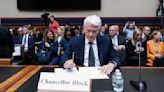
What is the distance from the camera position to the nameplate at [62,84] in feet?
6.22

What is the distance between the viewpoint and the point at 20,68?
2816 mm

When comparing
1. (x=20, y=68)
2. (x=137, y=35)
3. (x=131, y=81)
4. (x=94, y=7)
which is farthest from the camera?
(x=94, y=7)

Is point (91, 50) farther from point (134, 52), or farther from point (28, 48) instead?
point (28, 48)

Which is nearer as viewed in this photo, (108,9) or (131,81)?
(131,81)

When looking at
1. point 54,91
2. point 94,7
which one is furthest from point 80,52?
point 94,7

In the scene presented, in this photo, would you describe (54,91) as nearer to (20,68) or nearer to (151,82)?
(151,82)

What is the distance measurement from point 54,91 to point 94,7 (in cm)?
970

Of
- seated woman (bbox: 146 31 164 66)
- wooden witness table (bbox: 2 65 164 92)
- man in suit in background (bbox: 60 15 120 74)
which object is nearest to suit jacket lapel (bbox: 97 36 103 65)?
man in suit in background (bbox: 60 15 120 74)

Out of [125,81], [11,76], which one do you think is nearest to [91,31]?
[125,81]

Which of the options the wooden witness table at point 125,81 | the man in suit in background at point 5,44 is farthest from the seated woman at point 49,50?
the wooden witness table at point 125,81

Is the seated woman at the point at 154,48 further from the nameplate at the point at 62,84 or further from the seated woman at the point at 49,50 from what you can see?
the nameplate at the point at 62,84

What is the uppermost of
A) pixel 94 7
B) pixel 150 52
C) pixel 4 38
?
pixel 94 7

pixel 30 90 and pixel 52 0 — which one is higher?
pixel 52 0

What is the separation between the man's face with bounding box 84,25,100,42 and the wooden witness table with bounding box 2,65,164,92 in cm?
43
